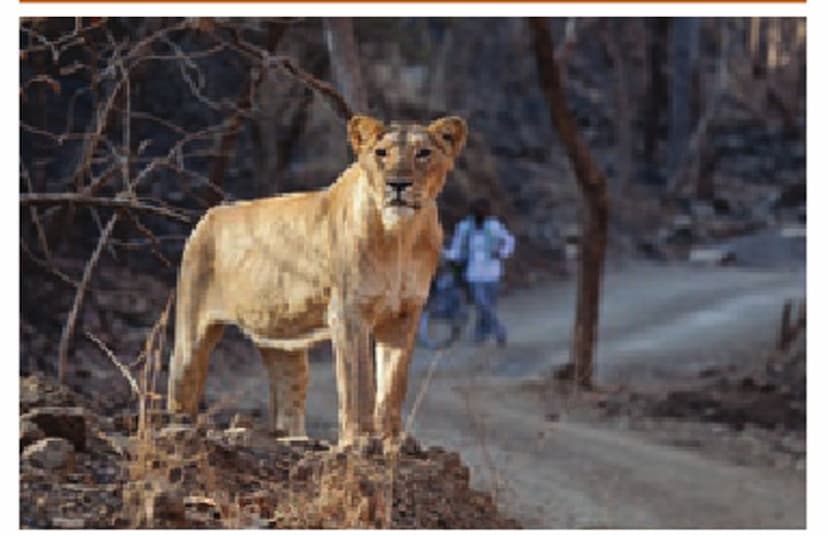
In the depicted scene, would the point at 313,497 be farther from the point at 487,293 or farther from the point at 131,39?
the point at 487,293

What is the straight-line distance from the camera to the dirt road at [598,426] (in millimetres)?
10953

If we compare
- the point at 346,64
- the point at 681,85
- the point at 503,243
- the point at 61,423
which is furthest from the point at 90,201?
the point at 681,85

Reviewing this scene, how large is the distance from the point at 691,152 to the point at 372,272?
2399 cm

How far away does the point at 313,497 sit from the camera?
6.73m

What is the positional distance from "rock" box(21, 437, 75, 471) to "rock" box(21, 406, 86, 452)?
0.71ft

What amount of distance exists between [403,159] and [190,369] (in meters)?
1.56

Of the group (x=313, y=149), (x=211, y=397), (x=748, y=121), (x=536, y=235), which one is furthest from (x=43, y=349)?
(x=748, y=121)

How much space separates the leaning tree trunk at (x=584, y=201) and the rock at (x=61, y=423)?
303 inches

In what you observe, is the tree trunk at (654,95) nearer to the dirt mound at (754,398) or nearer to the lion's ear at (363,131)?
the dirt mound at (754,398)

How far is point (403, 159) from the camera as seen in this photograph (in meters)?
6.92

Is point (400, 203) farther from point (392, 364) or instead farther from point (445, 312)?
point (445, 312)

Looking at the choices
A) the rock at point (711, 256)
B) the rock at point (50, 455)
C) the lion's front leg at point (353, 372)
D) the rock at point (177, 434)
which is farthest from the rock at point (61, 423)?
the rock at point (711, 256)

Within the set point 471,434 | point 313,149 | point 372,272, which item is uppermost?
point 313,149

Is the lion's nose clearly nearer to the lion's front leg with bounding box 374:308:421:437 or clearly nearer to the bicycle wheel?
the lion's front leg with bounding box 374:308:421:437
